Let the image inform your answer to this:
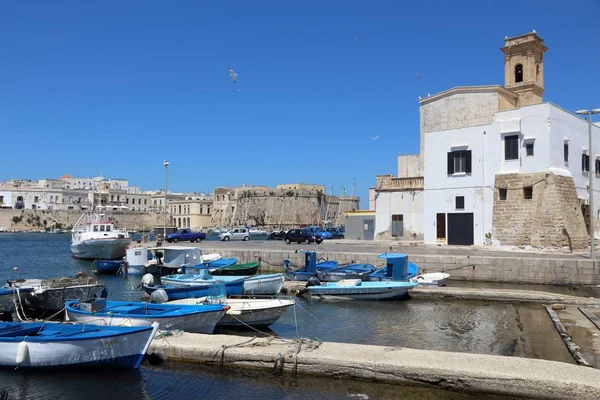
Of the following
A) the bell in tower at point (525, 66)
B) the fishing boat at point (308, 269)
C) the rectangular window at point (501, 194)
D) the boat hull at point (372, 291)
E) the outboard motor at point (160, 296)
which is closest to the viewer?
the outboard motor at point (160, 296)

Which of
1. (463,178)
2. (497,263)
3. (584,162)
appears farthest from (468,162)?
(497,263)

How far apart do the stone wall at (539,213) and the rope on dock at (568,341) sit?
1122cm

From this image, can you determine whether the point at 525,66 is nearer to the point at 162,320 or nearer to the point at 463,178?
the point at 463,178

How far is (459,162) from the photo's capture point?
28422 mm

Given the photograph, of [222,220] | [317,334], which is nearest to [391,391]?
[317,334]

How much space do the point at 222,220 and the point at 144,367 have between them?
108 metres

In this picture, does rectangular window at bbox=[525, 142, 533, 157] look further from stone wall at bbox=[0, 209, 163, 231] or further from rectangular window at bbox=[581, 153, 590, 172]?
stone wall at bbox=[0, 209, 163, 231]

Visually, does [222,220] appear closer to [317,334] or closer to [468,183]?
[468,183]

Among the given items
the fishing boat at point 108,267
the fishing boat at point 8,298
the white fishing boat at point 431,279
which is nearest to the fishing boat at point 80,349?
the fishing boat at point 8,298

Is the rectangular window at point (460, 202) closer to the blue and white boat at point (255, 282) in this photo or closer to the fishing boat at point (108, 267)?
the blue and white boat at point (255, 282)

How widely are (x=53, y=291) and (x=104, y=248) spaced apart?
24504 millimetres

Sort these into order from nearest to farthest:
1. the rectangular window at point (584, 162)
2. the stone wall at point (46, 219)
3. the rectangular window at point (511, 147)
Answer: the rectangular window at point (511, 147) < the rectangular window at point (584, 162) < the stone wall at point (46, 219)

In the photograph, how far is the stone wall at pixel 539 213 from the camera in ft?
81.4

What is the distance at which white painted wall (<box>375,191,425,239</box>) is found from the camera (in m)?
32.3
